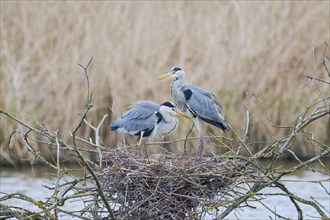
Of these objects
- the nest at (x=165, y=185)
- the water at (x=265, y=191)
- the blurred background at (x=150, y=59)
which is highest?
the blurred background at (x=150, y=59)

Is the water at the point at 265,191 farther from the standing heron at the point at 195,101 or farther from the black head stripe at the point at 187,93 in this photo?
the black head stripe at the point at 187,93

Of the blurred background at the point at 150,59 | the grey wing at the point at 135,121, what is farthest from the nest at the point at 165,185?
the blurred background at the point at 150,59

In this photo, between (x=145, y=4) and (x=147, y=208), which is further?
(x=145, y=4)

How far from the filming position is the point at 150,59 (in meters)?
11.8

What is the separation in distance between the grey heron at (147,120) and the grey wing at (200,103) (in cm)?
19

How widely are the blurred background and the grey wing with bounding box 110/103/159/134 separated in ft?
7.26

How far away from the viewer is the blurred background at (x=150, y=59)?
11.8m

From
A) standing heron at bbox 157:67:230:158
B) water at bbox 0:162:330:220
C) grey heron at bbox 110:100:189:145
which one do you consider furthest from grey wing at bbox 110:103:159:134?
water at bbox 0:162:330:220

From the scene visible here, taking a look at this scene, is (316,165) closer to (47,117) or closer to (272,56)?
(272,56)

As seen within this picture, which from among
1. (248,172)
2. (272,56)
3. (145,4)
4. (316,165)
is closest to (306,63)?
(272,56)

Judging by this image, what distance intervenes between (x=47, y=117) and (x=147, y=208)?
5.76m

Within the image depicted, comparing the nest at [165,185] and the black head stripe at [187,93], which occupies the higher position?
the black head stripe at [187,93]

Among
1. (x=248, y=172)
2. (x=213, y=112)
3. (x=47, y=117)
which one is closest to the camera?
(x=248, y=172)

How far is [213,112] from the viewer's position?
30.0ft
